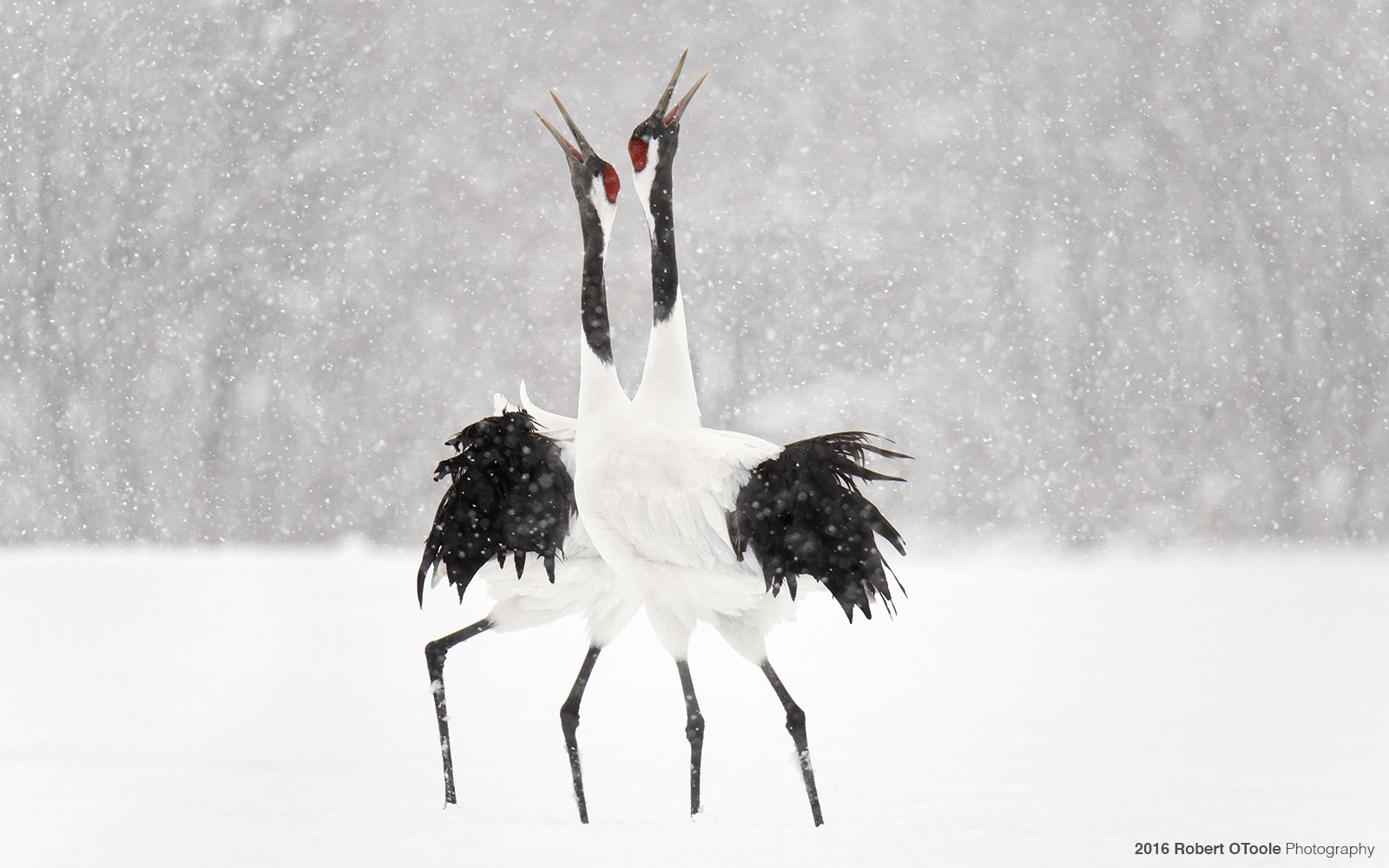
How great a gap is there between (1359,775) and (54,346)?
364cm

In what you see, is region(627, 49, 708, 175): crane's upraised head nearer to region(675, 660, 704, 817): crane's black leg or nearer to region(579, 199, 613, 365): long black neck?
region(579, 199, 613, 365): long black neck

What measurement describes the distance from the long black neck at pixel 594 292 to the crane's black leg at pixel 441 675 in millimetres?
375

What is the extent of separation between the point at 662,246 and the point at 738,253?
2223 mm

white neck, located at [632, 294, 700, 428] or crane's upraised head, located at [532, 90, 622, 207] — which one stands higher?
crane's upraised head, located at [532, 90, 622, 207]

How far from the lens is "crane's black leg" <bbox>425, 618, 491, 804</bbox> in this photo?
146cm

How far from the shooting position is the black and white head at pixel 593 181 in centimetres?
141

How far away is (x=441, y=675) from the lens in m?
1.45

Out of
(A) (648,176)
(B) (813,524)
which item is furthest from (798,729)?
(A) (648,176)

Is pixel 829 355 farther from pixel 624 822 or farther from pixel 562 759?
pixel 624 822

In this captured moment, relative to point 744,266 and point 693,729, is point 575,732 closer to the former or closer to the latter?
point 693,729

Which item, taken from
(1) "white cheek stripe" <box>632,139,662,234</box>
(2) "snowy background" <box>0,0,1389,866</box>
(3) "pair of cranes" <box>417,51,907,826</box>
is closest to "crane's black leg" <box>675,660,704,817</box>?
(3) "pair of cranes" <box>417,51,907,826</box>

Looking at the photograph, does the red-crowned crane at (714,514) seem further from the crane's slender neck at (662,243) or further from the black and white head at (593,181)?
the black and white head at (593,181)

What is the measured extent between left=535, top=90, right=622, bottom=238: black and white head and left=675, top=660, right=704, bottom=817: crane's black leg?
21.6 inches

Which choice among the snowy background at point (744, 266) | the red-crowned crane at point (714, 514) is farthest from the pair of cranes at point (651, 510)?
the snowy background at point (744, 266)
